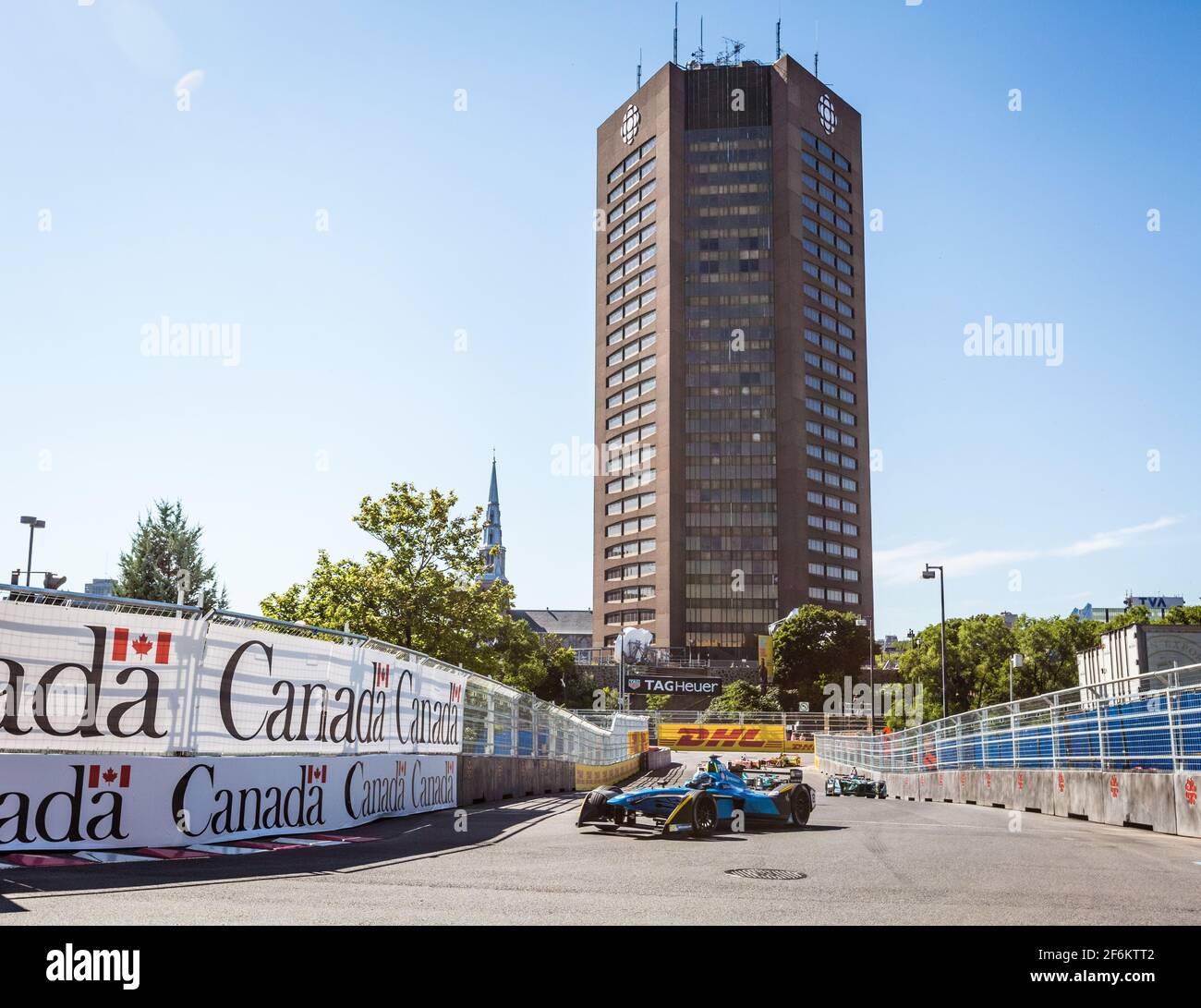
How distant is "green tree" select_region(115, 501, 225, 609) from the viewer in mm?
50719

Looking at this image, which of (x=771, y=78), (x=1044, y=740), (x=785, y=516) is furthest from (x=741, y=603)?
(x=1044, y=740)

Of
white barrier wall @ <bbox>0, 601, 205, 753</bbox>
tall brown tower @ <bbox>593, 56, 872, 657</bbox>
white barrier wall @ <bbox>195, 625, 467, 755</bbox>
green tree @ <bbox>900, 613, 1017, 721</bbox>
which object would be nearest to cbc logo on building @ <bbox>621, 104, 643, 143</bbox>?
tall brown tower @ <bbox>593, 56, 872, 657</bbox>

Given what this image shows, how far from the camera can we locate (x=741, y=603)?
410 feet

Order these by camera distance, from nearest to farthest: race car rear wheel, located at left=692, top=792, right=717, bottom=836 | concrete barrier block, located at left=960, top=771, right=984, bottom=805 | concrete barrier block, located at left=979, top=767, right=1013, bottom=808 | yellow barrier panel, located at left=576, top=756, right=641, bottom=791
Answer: race car rear wheel, located at left=692, top=792, right=717, bottom=836
concrete barrier block, located at left=979, top=767, right=1013, bottom=808
concrete barrier block, located at left=960, top=771, right=984, bottom=805
yellow barrier panel, located at left=576, top=756, right=641, bottom=791

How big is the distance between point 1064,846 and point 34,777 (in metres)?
10.3

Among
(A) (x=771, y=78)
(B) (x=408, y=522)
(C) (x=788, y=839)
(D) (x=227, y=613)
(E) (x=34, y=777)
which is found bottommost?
(C) (x=788, y=839)

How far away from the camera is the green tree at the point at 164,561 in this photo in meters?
50.7

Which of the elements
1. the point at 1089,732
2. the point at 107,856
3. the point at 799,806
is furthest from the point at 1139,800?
the point at 107,856

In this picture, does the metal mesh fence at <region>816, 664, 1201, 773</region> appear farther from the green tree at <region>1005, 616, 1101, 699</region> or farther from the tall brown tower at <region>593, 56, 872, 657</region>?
the tall brown tower at <region>593, 56, 872, 657</region>

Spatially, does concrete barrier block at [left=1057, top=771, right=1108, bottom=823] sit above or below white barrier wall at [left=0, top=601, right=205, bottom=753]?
below

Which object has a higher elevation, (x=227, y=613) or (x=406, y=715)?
(x=227, y=613)

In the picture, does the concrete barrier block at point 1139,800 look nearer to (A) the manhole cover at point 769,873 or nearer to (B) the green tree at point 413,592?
(A) the manhole cover at point 769,873

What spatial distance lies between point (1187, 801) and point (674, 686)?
317 ft
